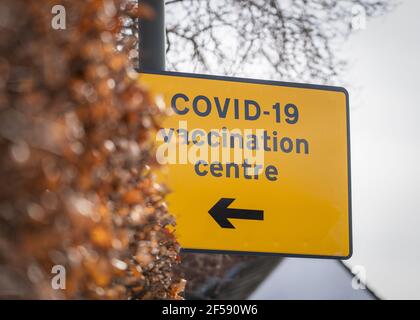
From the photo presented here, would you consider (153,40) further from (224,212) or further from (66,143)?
(66,143)

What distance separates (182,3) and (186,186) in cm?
475

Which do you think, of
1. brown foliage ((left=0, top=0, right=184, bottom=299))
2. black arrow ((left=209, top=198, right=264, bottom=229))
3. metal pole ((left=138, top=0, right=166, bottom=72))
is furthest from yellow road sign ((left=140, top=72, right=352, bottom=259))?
brown foliage ((left=0, top=0, right=184, bottom=299))

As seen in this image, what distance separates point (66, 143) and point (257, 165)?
3251 millimetres

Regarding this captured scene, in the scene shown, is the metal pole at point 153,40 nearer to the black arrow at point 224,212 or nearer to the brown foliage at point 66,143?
the black arrow at point 224,212

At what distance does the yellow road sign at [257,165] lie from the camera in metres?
5.10

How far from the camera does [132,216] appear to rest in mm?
2717

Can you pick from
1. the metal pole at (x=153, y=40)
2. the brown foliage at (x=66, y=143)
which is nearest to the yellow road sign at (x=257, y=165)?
the metal pole at (x=153, y=40)

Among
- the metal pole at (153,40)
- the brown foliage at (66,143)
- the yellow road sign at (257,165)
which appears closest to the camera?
the brown foliage at (66,143)

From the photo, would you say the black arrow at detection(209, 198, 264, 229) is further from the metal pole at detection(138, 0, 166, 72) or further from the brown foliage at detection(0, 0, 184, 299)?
the brown foliage at detection(0, 0, 184, 299)

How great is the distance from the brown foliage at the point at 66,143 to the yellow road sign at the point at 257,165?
96.6 inches

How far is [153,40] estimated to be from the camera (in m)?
5.28

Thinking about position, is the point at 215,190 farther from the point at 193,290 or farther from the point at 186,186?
the point at 193,290

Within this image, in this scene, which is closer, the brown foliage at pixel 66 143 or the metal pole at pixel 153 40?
the brown foliage at pixel 66 143
